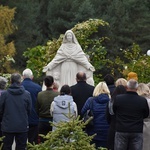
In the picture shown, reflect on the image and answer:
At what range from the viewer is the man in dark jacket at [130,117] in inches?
477

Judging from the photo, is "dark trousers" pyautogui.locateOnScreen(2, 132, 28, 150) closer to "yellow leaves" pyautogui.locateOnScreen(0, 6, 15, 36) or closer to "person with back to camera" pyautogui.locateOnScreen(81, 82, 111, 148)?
"person with back to camera" pyautogui.locateOnScreen(81, 82, 111, 148)

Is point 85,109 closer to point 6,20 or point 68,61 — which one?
point 68,61

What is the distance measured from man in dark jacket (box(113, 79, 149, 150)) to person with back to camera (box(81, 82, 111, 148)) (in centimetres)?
56

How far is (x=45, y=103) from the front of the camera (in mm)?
13578

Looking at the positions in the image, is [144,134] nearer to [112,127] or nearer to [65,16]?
[112,127]

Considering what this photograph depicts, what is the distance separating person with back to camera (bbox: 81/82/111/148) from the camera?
12859 millimetres

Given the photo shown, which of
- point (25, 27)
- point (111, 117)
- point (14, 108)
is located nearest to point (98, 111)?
point (111, 117)

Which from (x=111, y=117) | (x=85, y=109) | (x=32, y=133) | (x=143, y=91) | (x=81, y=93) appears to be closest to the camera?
(x=111, y=117)

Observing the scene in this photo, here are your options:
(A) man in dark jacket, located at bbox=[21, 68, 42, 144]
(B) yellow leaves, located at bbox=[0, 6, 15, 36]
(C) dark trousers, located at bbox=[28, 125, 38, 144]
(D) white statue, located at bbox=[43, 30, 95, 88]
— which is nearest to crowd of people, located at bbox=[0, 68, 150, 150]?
(A) man in dark jacket, located at bbox=[21, 68, 42, 144]

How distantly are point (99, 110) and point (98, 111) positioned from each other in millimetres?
26

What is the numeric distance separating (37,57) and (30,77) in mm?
14634

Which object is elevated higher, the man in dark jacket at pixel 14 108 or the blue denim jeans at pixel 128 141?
the man in dark jacket at pixel 14 108

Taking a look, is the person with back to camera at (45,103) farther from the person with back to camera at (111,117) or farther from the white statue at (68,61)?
the white statue at (68,61)

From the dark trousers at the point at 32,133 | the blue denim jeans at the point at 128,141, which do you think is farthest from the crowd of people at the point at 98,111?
the dark trousers at the point at 32,133
